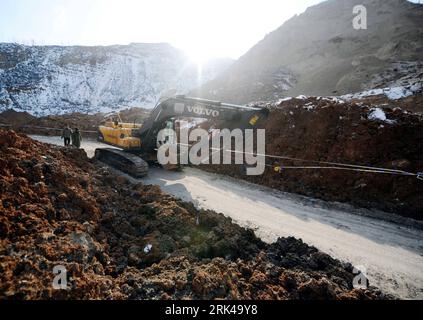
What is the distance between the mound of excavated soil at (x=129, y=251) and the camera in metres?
3.89

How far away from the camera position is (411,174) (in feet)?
26.7

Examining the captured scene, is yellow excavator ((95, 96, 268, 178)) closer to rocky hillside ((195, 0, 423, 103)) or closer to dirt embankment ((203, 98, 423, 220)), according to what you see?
dirt embankment ((203, 98, 423, 220))

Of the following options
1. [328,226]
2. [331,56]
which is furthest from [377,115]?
[331,56]

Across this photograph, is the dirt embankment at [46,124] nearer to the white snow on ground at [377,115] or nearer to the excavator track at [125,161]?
the excavator track at [125,161]

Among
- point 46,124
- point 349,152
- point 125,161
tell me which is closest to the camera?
point 349,152

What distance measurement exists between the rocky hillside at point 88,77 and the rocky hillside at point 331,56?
41.9 ft

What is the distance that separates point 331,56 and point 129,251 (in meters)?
39.4

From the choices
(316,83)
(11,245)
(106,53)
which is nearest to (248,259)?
(11,245)

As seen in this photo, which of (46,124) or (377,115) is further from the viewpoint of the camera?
(46,124)

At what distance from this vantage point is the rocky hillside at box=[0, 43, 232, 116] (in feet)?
130

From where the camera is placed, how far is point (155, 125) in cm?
1123

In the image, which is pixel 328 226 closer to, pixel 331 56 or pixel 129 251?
pixel 129 251
